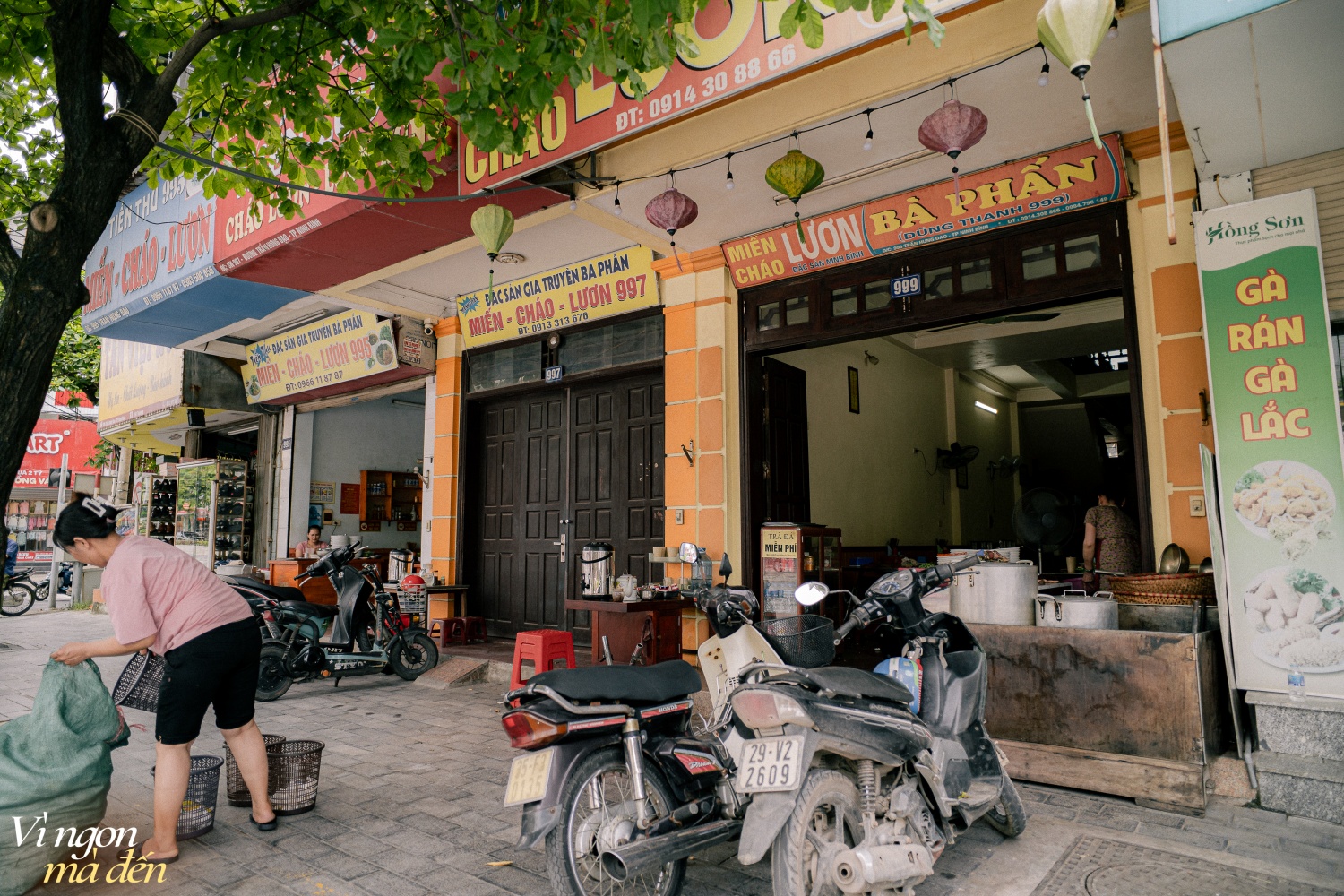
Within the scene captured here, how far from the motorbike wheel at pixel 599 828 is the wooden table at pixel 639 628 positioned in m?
3.15

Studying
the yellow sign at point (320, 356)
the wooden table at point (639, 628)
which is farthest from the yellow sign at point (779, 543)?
the yellow sign at point (320, 356)

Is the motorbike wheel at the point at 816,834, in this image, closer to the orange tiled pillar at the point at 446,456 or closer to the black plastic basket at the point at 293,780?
the black plastic basket at the point at 293,780

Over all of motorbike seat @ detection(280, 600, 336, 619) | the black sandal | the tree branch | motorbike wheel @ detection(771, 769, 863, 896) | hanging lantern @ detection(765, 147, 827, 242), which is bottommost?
the black sandal

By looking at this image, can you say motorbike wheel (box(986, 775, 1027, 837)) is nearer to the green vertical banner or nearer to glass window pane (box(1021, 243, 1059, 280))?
the green vertical banner

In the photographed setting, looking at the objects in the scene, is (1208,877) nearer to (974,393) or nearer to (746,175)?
(746,175)

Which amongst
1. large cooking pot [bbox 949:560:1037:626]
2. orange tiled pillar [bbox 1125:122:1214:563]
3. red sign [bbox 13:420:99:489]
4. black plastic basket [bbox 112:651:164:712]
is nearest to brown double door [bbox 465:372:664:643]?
large cooking pot [bbox 949:560:1037:626]

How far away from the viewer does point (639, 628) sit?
609 centimetres

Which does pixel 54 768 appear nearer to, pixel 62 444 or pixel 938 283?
pixel 938 283

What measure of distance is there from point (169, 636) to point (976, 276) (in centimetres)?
520

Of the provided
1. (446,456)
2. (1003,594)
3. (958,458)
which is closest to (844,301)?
(1003,594)

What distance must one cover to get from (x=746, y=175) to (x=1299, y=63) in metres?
3.12

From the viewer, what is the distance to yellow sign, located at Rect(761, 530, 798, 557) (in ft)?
20.8

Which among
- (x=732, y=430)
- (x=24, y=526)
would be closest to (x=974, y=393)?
(x=732, y=430)

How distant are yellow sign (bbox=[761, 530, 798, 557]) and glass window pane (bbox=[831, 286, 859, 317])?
177 centimetres
